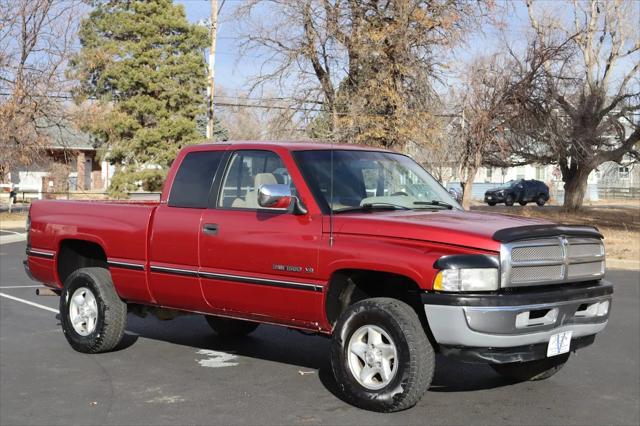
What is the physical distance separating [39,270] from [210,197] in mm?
2527

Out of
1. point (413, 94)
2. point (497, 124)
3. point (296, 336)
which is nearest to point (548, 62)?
point (497, 124)

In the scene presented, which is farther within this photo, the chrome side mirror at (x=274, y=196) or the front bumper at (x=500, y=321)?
the chrome side mirror at (x=274, y=196)

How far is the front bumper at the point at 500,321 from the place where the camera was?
5359mm

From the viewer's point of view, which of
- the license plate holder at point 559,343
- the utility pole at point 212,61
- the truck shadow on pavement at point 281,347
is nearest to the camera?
the license plate holder at point 559,343

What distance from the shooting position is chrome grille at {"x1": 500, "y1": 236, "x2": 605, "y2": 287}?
214 inches

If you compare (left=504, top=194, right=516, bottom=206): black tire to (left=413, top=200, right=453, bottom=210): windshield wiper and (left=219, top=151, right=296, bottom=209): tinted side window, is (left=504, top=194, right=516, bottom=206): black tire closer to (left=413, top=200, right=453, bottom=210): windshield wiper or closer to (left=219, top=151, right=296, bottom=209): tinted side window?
(left=413, top=200, right=453, bottom=210): windshield wiper

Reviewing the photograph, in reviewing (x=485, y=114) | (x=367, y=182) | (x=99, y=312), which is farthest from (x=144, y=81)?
(x=367, y=182)

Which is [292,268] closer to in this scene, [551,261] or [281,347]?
[551,261]

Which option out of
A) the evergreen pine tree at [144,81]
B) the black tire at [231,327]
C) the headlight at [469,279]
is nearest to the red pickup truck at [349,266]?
the headlight at [469,279]

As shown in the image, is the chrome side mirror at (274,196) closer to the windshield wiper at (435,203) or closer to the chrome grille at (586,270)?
the windshield wiper at (435,203)

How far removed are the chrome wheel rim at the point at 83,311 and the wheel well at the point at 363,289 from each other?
8.91 ft

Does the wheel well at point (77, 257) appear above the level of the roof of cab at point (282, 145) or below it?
below

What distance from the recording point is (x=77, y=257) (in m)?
8.40

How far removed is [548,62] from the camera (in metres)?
26.7
